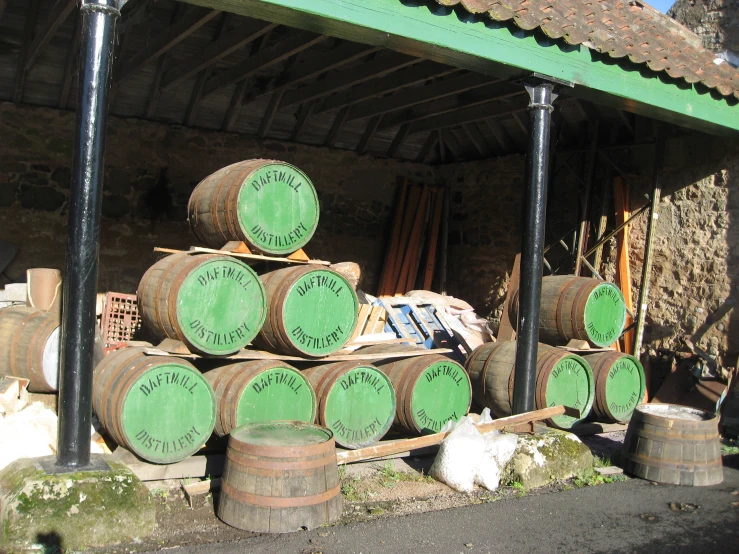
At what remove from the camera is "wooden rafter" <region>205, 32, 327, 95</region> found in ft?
20.1

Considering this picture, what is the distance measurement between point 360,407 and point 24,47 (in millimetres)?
4735

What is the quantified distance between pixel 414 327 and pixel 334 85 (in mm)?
2728

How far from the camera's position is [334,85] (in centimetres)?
746

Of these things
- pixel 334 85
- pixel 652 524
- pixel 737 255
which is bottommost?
pixel 652 524

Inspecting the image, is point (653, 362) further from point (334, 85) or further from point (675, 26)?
point (334, 85)

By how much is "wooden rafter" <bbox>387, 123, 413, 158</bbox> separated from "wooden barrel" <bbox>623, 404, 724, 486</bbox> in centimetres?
555

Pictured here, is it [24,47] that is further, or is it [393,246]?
[393,246]

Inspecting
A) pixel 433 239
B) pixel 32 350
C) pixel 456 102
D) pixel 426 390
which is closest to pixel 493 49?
pixel 426 390

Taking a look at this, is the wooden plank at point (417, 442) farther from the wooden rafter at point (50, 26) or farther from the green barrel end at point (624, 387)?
the wooden rafter at point (50, 26)

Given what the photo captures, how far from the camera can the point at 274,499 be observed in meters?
3.87

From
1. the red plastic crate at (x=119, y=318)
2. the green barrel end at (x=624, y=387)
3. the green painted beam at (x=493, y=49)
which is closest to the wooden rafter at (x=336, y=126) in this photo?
the green painted beam at (x=493, y=49)

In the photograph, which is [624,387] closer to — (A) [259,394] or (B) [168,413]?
(A) [259,394]

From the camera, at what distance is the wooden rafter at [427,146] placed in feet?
33.4

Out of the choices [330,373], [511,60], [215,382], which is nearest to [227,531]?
[215,382]
